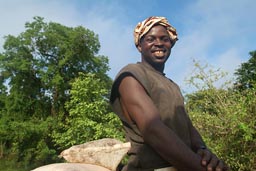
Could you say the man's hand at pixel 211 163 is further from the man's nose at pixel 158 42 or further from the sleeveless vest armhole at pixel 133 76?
the man's nose at pixel 158 42

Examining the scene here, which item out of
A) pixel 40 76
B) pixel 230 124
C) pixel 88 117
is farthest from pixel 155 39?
pixel 40 76

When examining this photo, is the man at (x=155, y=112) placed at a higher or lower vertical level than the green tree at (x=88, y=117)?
lower

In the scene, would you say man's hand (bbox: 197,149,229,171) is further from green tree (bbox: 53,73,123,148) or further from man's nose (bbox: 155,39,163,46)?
green tree (bbox: 53,73,123,148)

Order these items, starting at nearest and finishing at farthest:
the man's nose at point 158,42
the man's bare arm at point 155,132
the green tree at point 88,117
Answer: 1. the man's bare arm at point 155,132
2. the man's nose at point 158,42
3. the green tree at point 88,117

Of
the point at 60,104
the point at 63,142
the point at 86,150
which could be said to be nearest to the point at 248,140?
the point at 86,150

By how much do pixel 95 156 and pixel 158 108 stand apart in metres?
0.79

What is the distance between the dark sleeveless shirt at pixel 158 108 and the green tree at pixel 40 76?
2344 cm

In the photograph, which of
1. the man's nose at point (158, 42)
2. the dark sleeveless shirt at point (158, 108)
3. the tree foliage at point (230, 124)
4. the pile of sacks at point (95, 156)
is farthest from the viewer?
the tree foliage at point (230, 124)

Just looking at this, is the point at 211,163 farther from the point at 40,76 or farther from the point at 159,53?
the point at 40,76

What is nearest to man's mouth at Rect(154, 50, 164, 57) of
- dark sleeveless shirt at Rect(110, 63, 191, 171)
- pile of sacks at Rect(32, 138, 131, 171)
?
dark sleeveless shirt at Rect(110, 63, 191, 171)

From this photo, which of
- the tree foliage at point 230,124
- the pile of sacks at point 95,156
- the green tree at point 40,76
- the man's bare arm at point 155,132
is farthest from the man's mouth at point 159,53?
the green tree at point 40,76

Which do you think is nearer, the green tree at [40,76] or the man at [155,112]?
the man at [155,112]

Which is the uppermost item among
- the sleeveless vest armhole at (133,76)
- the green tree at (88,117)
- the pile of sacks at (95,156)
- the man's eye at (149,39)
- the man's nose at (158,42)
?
the green tree at (88,117)

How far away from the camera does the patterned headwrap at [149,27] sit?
242 centimetres
